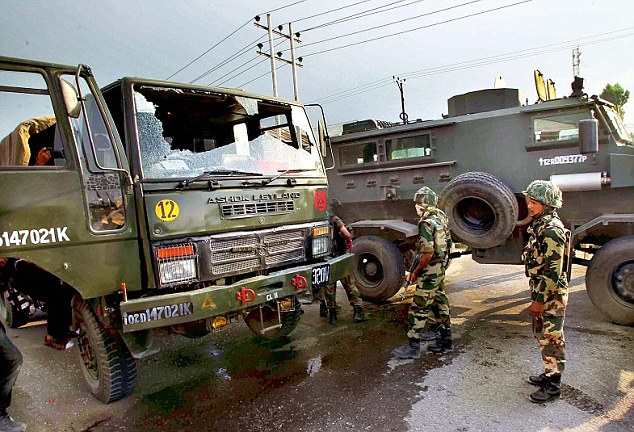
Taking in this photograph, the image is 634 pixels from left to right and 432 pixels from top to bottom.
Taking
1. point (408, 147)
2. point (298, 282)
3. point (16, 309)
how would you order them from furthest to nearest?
point (408, 147) < point (16, 309) < point (298, 282)

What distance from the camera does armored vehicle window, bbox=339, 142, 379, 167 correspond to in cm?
698

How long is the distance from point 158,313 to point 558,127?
4.98 m

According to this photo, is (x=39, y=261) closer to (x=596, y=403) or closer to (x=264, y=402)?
(x=264, y=402)

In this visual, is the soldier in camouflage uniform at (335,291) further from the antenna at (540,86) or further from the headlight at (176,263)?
the antenna at (540,86)

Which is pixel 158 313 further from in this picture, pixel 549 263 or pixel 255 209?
pixel 549 263

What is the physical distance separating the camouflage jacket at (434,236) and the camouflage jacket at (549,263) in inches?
35.4

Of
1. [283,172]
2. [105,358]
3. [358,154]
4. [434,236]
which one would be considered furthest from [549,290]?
[358,154]

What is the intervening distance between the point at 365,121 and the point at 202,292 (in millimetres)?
4758

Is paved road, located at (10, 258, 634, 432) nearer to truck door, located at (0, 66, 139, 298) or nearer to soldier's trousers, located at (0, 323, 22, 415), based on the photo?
soldier's trousers, located at (0, 323, 22, 415)

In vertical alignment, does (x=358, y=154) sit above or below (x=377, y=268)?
above

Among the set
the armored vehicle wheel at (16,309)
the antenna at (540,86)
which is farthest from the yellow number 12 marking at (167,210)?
the antenna at (540,86)

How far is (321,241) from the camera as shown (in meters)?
4.40

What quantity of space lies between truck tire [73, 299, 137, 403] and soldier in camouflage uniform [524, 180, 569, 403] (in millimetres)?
3041

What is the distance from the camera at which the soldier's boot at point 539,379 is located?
10.9 ft
